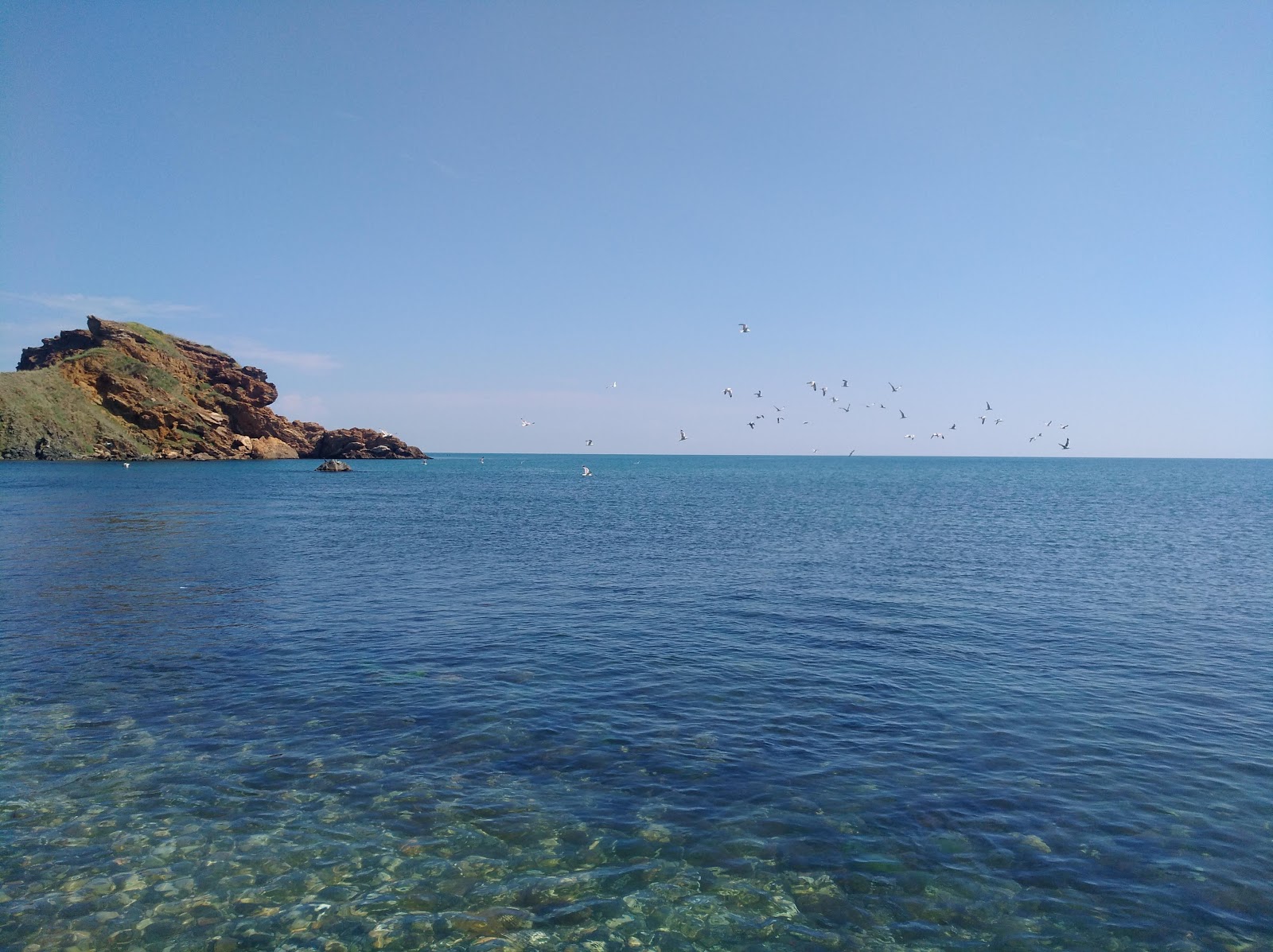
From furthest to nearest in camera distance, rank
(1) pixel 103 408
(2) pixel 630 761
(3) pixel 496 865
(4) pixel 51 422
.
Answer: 1. (1) pixel 103 408
2. (4) pixel 51 422
3. (2) pixel 630 761
4. (3) pixel 496 865

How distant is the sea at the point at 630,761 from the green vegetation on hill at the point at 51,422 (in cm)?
15686

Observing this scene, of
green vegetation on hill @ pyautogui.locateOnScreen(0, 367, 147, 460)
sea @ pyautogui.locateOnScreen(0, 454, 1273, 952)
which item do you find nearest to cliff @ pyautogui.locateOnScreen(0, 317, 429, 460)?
green vegetation on hill @ pyautogui.locateOnScreen(0, 367, 147, 460)

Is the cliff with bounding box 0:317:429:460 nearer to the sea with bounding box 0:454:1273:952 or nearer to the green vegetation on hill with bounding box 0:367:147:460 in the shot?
the green vegetation on hill with bounding box 0:367:147:460

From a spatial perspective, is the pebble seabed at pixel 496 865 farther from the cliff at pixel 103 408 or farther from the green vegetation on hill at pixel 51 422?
the cliff at pixel 103 408

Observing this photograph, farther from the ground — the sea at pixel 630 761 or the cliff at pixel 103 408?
the cliff at pixel 103 408

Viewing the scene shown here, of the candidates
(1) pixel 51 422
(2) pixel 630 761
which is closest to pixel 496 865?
(2) pixel 630 761

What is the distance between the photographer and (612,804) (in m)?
13.8

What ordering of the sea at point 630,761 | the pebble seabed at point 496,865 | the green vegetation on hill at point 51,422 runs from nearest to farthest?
the pebble seabed at point 496,865 → the sea at point 630,761 → the green vegetation on hill at point 51,422

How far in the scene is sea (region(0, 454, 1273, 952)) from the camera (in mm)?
10695

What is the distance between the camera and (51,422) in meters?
161

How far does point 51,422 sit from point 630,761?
650 ft

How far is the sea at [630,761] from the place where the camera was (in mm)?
10695

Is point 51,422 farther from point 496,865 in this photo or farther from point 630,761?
point 496,865

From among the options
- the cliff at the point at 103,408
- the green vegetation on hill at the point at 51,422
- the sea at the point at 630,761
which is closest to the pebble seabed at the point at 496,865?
the sea at the point at 630,761
